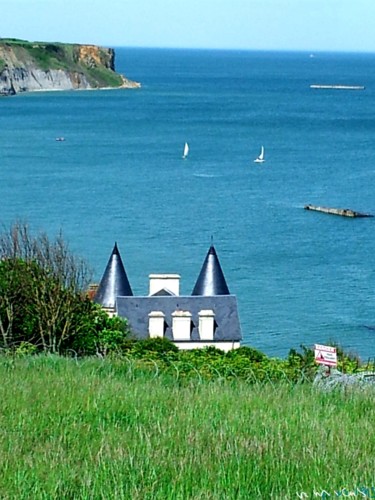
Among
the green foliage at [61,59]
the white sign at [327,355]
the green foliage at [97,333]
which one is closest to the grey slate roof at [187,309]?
the green foliage at [97,333]

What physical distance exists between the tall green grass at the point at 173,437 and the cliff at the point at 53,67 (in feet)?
518

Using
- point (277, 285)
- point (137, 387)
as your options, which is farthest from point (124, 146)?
point (137, 387)

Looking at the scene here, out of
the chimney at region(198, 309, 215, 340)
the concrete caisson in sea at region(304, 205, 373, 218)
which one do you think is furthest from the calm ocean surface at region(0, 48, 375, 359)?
the chimney at region(198, 309, 215, 340)

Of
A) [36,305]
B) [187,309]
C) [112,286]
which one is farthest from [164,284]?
[36,305]

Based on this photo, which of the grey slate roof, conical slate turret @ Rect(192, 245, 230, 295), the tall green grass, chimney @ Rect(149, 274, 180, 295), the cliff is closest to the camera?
the tall green grass

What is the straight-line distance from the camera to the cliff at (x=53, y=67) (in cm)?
16525

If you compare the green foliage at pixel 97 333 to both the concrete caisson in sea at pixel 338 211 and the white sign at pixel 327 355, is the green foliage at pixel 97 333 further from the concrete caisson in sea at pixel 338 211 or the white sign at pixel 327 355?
the concrete caisson in sea at pixel 338 211

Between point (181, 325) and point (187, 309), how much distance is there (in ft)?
1.76

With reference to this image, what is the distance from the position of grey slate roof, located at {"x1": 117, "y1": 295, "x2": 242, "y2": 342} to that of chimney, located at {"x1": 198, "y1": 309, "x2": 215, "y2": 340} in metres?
0.14

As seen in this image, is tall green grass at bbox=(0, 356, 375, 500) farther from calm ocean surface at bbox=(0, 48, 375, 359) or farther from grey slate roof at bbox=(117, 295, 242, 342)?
calm ocean surface at bbox=(0, 48, 375, 359)

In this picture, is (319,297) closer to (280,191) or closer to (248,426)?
(280,191)

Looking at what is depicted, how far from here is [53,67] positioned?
171000 mm

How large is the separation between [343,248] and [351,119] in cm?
7097

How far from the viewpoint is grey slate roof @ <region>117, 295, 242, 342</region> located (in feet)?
84.7
